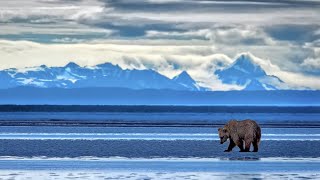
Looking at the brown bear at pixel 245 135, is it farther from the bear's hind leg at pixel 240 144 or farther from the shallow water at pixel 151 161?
the shallow water at pixel 151 161

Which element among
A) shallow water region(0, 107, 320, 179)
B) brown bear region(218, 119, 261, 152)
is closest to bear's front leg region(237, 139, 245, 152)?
brown bear region(218, 119, 261, 152)

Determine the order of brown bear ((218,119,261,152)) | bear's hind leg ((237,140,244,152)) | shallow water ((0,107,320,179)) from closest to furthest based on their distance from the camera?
shallow water ((0,107,320,179))
brown bear ((218,119,261,152))
bear's hind leg ((237,140,244,152))

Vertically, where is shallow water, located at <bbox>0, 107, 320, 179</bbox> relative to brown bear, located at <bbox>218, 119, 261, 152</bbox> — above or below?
below

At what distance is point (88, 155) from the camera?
107 feet

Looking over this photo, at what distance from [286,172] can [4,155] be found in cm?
1009

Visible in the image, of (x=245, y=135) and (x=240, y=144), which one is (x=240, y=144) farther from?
(x=245, y=135)

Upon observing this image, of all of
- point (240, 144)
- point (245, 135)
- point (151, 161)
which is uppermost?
point (245, 135)

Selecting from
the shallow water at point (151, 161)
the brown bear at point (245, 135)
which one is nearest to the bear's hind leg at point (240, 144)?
the brown bear at point (245, 135)

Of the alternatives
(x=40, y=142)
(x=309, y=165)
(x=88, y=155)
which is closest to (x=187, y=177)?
(x=309, y=165)

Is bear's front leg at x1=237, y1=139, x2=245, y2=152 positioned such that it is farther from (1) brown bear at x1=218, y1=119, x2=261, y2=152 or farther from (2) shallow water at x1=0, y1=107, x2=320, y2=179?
(2) shallow water at x1=0, y1=107, x2=320, y2=179

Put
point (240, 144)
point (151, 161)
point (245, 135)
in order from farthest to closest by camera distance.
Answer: point (240, 144)
point (245, 135)
point (151, 161)

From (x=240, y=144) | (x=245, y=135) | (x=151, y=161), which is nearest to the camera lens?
(x=151, y=161)

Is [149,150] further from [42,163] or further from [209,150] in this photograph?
[42,163]

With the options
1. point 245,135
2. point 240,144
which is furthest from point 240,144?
point 245,135
